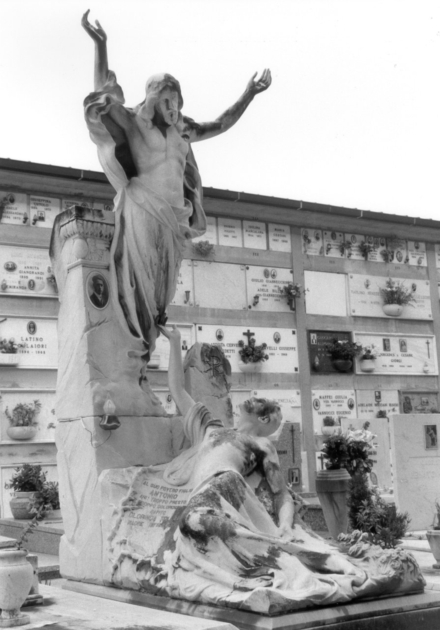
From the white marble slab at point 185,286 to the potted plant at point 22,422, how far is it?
3.41m

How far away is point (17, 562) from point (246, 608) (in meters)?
1.26

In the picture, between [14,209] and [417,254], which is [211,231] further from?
A: [417,254]

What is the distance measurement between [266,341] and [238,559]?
11449 millimetres

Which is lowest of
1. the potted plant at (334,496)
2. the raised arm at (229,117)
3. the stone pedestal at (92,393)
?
the potted plant at (334,496)

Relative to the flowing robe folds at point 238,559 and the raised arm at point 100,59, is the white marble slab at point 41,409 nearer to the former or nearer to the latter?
the raised arm at point 100,59

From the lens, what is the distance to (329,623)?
4.39 metres

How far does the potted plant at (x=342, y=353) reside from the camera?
54.4ft

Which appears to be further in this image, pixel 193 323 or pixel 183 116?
pixel 193 323

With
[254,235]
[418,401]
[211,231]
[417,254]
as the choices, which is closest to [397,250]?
[417,254]

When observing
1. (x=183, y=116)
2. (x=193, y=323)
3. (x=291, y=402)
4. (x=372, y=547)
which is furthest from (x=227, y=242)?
(x=372, y=547)

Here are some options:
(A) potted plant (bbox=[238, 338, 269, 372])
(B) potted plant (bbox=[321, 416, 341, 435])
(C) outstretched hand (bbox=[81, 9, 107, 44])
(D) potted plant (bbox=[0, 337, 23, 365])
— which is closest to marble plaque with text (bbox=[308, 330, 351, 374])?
(B) potted plant (bbox=[321, 416, 341, 435])

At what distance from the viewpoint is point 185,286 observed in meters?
15.5

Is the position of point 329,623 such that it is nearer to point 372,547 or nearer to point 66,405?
point 372,547

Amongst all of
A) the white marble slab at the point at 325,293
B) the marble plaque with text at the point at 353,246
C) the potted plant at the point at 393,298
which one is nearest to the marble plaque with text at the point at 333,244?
the marble plaque with text at the point at 353,246
